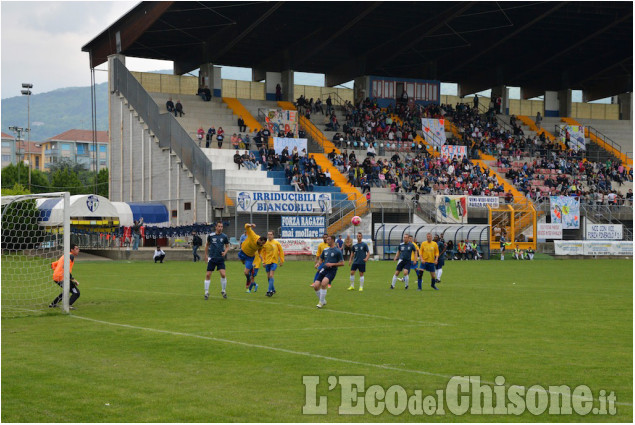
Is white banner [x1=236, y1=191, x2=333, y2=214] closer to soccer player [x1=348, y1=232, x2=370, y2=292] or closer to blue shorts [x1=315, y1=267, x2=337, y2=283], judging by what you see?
A: soccer player [x1=348, y1=232, x2=370, y2=292]

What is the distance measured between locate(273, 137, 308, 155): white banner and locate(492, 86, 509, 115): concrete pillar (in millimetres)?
24310

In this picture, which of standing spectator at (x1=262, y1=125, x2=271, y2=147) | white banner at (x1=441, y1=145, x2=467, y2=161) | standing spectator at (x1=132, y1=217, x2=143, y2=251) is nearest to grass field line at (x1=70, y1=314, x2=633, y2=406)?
standing spectator at (x1=132, y1=217, x2=143, y2=251)

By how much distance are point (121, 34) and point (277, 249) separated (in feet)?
139

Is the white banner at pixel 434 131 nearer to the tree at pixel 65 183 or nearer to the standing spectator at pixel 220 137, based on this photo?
the standing spectator at pixel 220 137

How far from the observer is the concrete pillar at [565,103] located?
8053 cm

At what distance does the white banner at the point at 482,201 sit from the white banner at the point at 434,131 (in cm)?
1132

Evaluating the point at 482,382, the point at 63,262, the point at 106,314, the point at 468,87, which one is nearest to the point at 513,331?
the point at 482,382

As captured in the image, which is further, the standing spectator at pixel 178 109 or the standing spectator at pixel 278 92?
the standing spectator at pixel 278 92

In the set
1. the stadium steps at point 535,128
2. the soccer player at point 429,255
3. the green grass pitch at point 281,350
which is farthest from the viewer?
the stadium steps at point 535,128

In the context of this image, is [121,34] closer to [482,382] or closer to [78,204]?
[78,204]

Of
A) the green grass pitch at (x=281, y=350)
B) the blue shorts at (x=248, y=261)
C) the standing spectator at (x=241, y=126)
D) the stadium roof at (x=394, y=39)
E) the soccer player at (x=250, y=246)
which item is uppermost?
the stadium roof at (x=394, y=39)

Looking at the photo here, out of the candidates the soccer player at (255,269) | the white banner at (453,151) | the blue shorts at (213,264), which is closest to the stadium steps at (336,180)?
the white banner at (453,151)

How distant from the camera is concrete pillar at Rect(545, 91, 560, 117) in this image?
265 feet

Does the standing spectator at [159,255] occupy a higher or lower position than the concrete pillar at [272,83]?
lower
